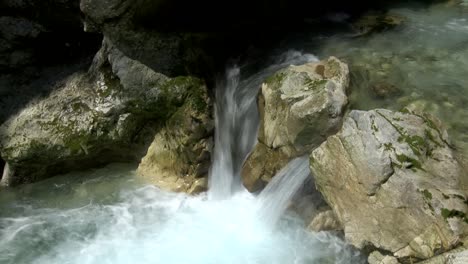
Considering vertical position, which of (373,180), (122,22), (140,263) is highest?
(122,22)

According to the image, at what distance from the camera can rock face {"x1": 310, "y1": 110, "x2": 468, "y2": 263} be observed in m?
7.70

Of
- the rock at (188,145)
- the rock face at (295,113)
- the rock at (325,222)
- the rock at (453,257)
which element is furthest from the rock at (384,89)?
the rock at (453,257)

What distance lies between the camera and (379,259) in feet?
26.6

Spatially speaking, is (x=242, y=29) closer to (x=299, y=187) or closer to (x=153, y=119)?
(x=153, y=119)

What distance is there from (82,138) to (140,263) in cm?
353

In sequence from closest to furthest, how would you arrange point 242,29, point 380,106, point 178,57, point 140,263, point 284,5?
point 140,263 < point 380,106 < point 178,57 < point 242,29 < point 284,5

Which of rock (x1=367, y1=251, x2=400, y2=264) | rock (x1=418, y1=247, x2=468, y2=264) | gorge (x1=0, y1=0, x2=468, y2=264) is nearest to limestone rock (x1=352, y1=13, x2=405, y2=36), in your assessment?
gorge (x1=0, y1=0, x2=468, y2=264)

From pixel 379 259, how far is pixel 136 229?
485 cm

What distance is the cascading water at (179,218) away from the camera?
9.36 meters

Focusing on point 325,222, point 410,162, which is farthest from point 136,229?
point 410,162

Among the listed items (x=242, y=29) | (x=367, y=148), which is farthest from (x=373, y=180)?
(x=242, y=29)

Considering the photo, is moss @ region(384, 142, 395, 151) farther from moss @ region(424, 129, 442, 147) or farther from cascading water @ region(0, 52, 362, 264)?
cascading water @ region(0, 52, 362, 264)

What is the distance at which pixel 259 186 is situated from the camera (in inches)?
412

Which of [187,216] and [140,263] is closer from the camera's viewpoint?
[140,263]
